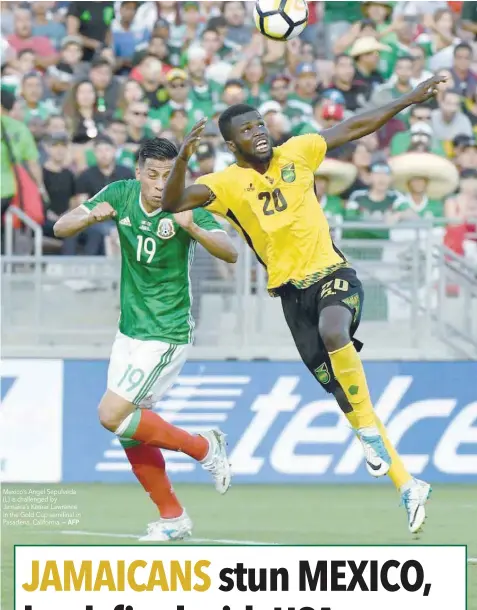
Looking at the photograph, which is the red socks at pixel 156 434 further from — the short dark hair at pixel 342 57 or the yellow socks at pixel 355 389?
the short dark hair at pixel 342 57

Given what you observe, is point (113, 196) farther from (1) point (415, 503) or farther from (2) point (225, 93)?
(2) point (225, 93)

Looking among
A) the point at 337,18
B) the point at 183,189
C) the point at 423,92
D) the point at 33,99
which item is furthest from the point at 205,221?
the point at 337,18

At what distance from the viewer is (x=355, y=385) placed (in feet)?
29.3

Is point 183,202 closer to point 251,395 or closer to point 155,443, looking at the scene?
point 155,443

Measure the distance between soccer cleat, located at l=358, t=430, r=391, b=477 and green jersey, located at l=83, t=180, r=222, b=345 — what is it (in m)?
1.57

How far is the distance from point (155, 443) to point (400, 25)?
354 inches

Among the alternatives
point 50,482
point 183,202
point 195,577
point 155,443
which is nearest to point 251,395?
point 50,482

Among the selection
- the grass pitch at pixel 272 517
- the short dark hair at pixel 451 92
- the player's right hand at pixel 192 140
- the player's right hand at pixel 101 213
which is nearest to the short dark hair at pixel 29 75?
the short dark hair at pixel 451 92

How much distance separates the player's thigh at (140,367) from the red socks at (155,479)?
0.37 metres

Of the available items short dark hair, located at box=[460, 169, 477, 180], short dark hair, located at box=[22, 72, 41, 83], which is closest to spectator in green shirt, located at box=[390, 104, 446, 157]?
short dark hair, located at box=[460, 169, 477, 180]

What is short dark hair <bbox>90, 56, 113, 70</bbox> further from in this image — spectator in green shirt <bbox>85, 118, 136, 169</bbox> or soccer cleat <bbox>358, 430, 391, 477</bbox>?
soccer cleat <bbox>358, 430, 391, 477</bbox>

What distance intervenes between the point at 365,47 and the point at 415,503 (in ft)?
28.4

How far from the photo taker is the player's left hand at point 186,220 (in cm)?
921

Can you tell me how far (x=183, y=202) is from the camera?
905 cm
